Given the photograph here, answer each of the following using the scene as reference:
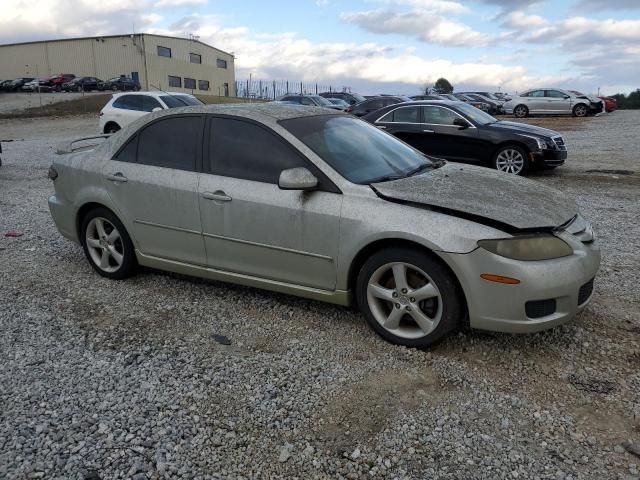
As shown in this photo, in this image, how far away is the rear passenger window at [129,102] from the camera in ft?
51.2

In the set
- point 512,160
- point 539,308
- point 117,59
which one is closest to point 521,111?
point 512,160

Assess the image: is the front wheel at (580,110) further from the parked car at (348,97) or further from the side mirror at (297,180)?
the side mirror at (297,180)

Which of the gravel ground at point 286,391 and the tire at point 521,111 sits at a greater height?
the tire at point 521,111

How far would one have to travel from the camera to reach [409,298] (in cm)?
358

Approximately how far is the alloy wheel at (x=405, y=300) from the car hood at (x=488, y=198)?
46 cm

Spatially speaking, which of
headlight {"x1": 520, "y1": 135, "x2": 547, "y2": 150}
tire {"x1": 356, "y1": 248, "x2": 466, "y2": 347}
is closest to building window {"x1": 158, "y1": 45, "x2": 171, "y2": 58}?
headlight {"x1": 520, "y1": 135, "x2": 547, "y2": 150}

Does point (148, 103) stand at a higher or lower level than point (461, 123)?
higher

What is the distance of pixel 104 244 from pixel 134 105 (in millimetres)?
11699

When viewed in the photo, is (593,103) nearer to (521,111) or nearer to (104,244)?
(521,111)

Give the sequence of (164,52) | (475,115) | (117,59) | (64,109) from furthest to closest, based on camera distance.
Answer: (164,52)
(117,59)
(64,109)
(475,115)

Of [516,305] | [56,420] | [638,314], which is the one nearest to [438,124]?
[638,314]

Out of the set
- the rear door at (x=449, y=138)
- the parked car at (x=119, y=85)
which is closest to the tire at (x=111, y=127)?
the rear door at (x=449, y=138)

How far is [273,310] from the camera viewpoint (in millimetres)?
4371

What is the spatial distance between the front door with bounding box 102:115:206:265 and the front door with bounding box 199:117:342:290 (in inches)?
5.8
